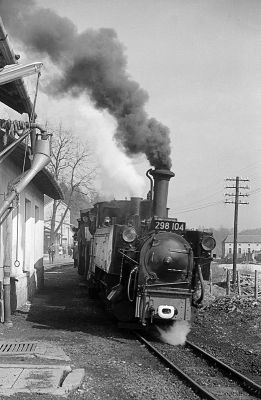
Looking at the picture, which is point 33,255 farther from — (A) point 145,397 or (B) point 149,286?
(A) point 145,397

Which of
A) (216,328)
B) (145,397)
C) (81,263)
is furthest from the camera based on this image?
(81,263)

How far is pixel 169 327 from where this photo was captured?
9.91 metres

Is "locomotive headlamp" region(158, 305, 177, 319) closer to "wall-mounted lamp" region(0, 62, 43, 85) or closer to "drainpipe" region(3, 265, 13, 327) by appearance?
"drainpipe" region(3, 265, 13, 327)

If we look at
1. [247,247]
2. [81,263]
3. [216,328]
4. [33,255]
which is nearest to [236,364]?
→ [216,328]

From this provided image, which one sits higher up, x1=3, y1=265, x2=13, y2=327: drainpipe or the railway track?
x1=3, y1=265, x2=13, y2=327: drainpipe

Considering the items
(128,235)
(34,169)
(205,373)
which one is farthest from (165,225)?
(205,373)

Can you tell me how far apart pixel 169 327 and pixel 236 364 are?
93.3 inches

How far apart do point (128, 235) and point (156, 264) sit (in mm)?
792

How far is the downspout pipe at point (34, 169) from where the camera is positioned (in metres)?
9.14

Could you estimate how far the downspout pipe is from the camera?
9.14 metres

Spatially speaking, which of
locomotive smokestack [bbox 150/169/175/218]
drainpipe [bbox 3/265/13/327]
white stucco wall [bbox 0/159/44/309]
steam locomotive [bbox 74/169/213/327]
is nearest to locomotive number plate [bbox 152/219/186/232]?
steam locomotive [bbox 74/169/213/327]

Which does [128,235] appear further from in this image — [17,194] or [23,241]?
[23,241]

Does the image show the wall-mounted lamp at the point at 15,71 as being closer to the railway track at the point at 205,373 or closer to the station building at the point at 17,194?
the station building at the point at 17,194

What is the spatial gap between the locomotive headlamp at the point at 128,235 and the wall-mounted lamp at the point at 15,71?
11.2 ft
